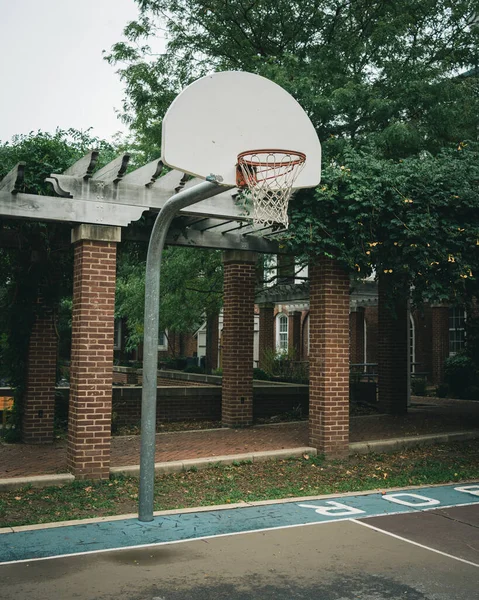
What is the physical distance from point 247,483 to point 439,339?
19014 mm

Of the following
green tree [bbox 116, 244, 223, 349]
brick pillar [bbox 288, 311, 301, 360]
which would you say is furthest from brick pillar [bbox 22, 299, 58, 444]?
brick pillar [bbox 288, 311, 301, 360]

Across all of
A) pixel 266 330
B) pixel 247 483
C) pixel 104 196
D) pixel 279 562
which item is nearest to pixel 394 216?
pixel 104 196

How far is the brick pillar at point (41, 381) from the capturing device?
38.5ft

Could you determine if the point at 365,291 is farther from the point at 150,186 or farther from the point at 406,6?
the point at 150,186

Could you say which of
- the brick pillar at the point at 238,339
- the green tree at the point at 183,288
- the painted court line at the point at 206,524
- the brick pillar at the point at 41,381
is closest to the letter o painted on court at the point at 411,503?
the painted court line at the point at 206,524

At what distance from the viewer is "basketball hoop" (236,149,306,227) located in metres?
7.18

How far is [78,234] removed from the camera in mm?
9219

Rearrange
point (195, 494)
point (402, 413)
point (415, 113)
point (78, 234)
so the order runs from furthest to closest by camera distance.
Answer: point (402, 413) → point (415, 113) → point (78, 234) → point (195, 494)

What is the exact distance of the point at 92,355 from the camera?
9.03 m

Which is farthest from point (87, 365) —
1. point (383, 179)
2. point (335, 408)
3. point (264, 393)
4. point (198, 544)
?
point (264, 393)

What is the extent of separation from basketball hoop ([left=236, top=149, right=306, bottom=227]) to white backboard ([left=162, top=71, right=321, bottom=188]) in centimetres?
14

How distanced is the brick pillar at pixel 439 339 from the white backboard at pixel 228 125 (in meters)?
19.9

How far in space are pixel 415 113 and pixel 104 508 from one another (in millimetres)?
11420

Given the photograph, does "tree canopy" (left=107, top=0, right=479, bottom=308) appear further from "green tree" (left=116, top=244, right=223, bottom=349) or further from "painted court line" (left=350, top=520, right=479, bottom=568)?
"painted court line" (left=350, top=520, right=479, bottom=568)
